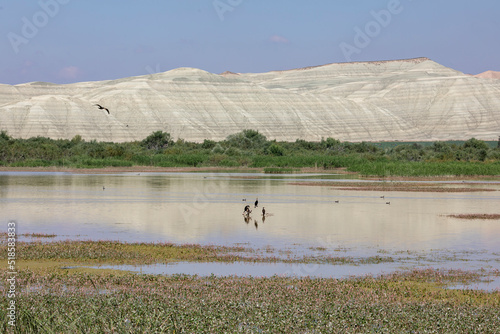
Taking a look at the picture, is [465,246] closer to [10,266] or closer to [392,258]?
[392,258]

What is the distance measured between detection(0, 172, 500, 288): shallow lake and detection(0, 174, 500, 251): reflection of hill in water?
4cm

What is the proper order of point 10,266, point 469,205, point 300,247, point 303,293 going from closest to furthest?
point 303,293 → point 10,266 → point 300,247 → point 469,205

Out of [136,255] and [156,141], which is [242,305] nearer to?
[136,255]

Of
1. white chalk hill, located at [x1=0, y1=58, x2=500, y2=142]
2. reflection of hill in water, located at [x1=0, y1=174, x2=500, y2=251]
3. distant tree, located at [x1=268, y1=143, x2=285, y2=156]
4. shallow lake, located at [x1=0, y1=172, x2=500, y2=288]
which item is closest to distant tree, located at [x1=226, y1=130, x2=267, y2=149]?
distant tree, located at [x1=268, y1=143, x2=285, y2=156]

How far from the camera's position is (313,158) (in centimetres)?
8938

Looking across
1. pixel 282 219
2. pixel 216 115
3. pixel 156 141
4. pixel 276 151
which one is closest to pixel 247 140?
pixel 156 141

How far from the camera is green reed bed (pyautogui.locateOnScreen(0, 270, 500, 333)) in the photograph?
41.7 feet

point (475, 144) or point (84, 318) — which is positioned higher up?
point (475, 144)

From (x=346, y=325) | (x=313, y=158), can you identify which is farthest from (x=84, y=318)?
(x=313, y=158)

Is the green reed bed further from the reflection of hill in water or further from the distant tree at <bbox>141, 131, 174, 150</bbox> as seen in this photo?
the distant tree at <bbox>141, 131, 174, 150</bbox>

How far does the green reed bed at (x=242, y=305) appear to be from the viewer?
1270 centimetres

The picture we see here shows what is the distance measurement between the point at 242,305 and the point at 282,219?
19566 mm

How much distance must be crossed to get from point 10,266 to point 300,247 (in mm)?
9896

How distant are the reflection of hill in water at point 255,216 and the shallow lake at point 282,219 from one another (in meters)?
0.04
